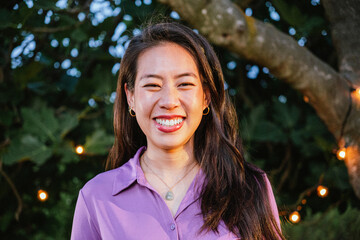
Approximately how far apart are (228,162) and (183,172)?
198mm

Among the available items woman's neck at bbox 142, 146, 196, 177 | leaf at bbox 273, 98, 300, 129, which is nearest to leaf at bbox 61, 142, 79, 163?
woman's neck at bbox 142, 146, 196, 177

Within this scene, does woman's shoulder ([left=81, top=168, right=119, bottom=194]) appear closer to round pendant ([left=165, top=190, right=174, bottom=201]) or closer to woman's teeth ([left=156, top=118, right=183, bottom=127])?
round pendant ([left=165, top=190, right=174, bottom=201])

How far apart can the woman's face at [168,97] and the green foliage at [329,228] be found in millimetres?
1040

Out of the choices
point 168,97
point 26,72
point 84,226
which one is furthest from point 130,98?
point 26,72

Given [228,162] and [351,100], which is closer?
[228,162]

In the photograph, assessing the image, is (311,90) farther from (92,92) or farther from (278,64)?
(92,92)

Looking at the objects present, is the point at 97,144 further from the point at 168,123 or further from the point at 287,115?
the point at 287,115

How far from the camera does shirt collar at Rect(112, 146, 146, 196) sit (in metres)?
1.67

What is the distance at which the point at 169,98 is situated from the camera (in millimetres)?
1560

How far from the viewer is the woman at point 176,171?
158 cm

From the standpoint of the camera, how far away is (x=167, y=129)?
5.23 ft

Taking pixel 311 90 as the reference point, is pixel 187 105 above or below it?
above

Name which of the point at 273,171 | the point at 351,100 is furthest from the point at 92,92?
the point at 351,100

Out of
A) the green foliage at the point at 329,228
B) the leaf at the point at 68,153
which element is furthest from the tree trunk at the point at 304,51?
the leaf at the point at 68,153
